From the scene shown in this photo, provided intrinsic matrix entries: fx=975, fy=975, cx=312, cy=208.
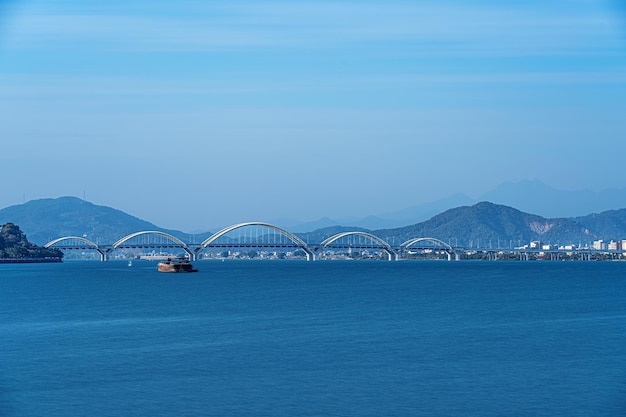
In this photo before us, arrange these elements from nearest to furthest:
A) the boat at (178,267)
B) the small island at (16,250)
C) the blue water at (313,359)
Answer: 1. the blue water at (313,359)
2. the boat at (178,267)
3. the small island at (16,250)

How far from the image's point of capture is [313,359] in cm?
3212

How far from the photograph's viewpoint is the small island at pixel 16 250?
604 feet

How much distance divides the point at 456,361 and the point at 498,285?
173ft

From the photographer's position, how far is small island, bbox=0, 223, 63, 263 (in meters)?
184

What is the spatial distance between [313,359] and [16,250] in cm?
16372

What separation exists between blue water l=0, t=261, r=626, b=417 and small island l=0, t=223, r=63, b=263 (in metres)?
132

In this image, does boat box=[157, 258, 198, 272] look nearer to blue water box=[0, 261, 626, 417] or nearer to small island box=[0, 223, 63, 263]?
blue water box=[0, 261, 626, 417]

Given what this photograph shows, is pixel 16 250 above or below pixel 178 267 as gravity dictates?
above

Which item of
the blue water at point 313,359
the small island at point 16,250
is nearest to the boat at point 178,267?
the blue water at point 313,359

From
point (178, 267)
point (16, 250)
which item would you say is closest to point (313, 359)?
point (178, 267)

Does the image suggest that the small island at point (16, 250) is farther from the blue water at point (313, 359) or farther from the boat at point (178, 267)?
the blue water at point (313, 359)

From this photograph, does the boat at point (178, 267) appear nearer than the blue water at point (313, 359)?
No

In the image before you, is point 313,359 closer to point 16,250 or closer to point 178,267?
point 178,267

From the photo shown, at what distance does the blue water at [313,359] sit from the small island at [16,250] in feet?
435
